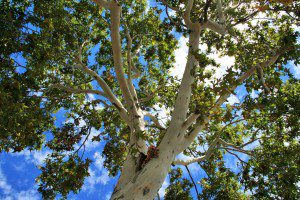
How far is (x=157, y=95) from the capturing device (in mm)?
12648

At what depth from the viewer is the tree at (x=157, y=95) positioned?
20.4ft

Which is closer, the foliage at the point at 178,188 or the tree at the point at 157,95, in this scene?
the tree at the point at 157,95

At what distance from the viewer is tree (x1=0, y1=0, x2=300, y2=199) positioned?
621 cm

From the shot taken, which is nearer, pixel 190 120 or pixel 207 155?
pixel 190 120

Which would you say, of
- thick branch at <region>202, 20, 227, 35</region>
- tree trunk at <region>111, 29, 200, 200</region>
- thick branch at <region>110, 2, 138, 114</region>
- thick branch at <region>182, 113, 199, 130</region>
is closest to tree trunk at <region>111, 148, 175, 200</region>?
tree trunk at <region>111, 29, 200, 200</region>

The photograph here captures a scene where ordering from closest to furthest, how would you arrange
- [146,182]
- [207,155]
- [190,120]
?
[146,182] → [190,120] → [207,155]

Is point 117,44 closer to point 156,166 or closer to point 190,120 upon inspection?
point 190,120

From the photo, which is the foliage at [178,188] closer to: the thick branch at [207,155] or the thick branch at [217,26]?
the thick branch at [207,155]

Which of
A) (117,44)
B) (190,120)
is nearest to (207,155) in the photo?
(190,120)

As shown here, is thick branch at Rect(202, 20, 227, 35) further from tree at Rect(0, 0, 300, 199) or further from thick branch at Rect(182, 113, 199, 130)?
thick branch at Rect(182, 113, 199, 130)

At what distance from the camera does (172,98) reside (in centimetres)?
1213

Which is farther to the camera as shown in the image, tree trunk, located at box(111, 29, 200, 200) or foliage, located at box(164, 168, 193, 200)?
foliage, located at box(164, 168, 193, 200)

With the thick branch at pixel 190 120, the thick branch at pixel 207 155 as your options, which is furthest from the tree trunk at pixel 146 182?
the thick branch at pixel 207 155

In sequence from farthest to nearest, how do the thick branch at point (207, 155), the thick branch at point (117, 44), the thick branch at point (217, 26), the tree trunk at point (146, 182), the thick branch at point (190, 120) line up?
the thick branch at point (207, 155) < the thick branch at point (217, 26) < the thick branch at point (117, 44) < the thick branch at point (190, 120) < the tree trunk at point (146, 182)
